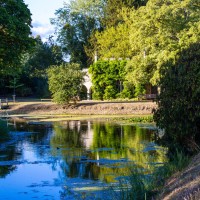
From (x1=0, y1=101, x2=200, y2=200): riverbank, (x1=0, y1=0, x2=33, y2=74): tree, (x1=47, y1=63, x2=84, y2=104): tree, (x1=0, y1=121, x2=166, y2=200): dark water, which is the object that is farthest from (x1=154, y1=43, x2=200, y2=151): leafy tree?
(x1=47, y1=63, x2=84, y2=104): tree

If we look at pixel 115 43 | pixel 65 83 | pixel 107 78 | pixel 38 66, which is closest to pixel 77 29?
pixel 38 66

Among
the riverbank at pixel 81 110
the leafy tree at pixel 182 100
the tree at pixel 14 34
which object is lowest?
the riverbank at pixel 81 110

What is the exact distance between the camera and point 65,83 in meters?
49.4

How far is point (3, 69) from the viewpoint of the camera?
29.9m

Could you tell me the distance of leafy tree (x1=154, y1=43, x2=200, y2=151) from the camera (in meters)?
14.3

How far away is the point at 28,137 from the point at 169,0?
889 inches

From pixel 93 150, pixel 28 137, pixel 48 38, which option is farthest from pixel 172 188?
pixel 48 38

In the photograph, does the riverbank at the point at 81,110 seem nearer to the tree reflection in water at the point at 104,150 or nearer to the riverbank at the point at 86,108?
the riverbank at the point at 86,108

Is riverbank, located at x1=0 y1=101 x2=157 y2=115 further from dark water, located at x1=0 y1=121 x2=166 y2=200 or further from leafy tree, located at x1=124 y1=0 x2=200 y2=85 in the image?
dark water, located at x1=0 y1=121 x2=166 y2=200

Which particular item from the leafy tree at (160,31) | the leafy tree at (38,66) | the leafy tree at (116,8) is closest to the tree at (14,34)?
the leafy tree at (160,31)

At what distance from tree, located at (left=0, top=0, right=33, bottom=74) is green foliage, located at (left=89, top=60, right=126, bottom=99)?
28.7 m

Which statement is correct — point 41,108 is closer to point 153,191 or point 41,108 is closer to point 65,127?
point 65,127

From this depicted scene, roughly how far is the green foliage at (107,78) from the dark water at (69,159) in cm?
2622

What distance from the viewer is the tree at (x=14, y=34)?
89.1ft
